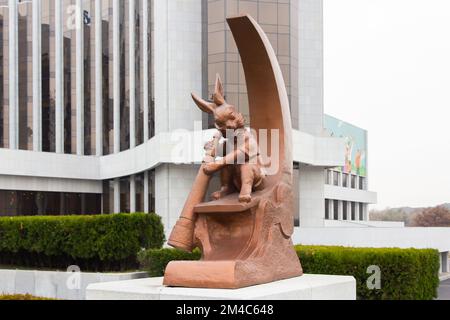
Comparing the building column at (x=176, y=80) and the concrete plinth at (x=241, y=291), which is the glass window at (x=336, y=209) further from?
the concrete plinth at (x=241, y=291)

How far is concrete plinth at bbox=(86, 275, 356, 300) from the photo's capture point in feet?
25.5

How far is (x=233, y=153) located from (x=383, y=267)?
471cm

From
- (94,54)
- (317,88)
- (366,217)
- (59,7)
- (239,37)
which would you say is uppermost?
(59,7)

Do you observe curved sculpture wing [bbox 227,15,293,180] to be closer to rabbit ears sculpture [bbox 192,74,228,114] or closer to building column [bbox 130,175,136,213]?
rabbit ears sculpture [bbox 192,74,228,114]

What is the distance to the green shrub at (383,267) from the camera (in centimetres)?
1224

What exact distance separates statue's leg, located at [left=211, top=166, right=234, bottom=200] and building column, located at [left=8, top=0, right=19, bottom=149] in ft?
106

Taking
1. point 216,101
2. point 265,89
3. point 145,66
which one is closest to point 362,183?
point 145,66

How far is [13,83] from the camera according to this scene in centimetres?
3962

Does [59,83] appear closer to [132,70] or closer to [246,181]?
[132,70]

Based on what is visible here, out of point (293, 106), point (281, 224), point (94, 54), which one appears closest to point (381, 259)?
point (281, 224)

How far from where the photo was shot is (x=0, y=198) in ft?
102

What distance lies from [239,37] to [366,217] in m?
61.0

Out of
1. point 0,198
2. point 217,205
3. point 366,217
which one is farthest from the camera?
point 366,217
